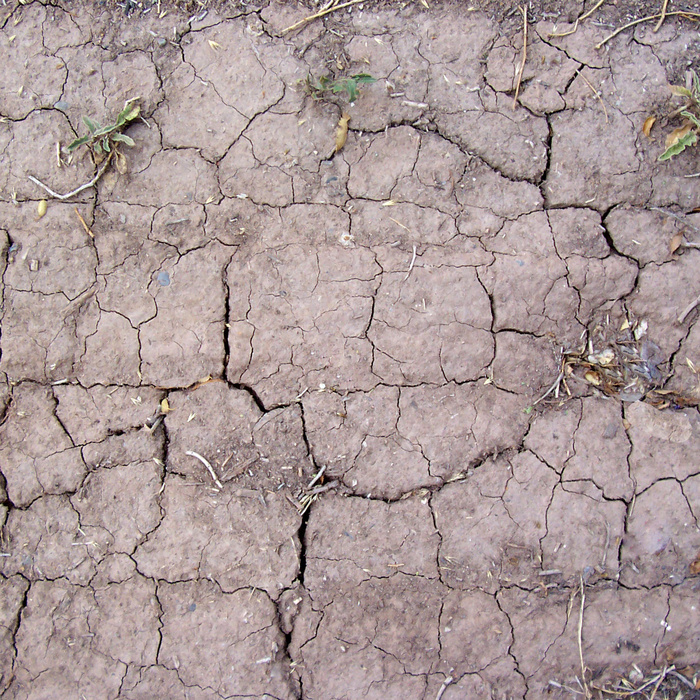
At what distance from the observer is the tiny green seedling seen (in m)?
2.69

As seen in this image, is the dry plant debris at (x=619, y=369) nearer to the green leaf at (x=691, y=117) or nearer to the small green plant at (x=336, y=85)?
the green leaf at (x=691, y=117)

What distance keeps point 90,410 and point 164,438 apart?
15.7 inches

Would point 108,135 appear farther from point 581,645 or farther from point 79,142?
point 581,645

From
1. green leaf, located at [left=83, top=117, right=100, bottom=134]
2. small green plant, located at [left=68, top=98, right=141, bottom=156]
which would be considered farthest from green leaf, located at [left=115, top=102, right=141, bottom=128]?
green leaf, located at [left=83, top=117, right=100, bottom=134]

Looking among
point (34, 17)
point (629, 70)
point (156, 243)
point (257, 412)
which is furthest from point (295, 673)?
point (34, 17)

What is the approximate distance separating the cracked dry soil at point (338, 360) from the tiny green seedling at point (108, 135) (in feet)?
0.22

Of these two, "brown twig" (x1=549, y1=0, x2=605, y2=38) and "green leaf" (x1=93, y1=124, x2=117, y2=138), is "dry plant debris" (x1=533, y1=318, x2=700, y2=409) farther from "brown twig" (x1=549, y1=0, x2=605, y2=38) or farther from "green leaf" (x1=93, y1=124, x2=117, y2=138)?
"green leaf" (x1=93, y1=124, x2=117, y2=138)

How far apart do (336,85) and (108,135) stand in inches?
46.9

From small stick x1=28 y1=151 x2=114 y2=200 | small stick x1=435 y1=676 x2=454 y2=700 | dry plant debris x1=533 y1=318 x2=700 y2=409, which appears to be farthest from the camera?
small stick x1=28 y1=151 x2=114 y2=200

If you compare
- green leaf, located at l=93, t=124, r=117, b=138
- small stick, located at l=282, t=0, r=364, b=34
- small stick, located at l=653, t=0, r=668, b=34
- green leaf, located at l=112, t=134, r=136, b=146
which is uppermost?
small stick, located at l=653, t=0, r=668, b=34

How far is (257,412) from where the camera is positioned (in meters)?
2.59

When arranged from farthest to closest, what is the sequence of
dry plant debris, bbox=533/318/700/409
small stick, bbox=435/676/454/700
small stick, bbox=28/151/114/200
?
small stick, bbox=28/151/114/200 → dry plant debris, bbox=533/318/700/409 → small stick, bbox=435/676/454/700

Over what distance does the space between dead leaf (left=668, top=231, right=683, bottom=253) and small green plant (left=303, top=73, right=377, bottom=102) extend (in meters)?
1.71

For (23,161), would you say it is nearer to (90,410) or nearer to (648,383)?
(90,410)
